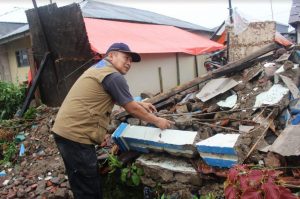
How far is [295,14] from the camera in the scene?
14.1 m

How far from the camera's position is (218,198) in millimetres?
3238

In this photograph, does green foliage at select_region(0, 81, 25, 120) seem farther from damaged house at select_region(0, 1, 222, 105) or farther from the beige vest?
the beige vest

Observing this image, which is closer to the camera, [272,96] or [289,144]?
[289,144]

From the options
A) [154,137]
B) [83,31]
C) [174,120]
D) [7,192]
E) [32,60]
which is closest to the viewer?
[154,137]

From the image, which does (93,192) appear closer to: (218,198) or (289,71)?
(218,198)

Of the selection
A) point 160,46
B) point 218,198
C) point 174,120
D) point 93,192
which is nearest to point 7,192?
point 93,192

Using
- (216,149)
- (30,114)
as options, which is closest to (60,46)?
(30,114)

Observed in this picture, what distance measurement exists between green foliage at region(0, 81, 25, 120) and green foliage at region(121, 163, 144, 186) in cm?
515

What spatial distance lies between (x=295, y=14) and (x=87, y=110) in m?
13.8

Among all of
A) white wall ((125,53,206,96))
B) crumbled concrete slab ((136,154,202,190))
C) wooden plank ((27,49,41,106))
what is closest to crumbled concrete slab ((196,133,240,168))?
crumbled concrete slab ((136,154,202,190))

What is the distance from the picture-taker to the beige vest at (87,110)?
333 cm

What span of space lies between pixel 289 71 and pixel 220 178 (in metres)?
2.24

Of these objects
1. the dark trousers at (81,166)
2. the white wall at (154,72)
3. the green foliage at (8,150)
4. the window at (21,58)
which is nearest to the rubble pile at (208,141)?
the green foliage at (8,150)

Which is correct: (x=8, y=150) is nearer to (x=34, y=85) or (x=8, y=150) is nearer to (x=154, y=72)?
(x=34, y=85)
